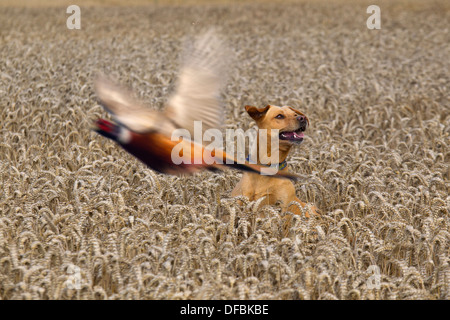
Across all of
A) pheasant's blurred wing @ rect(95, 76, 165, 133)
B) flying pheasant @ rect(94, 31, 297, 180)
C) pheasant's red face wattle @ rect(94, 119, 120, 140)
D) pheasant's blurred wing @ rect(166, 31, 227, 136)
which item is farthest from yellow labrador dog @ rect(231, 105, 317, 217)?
pheasant's red face wattle @ rect(94, 119, 120, 140)

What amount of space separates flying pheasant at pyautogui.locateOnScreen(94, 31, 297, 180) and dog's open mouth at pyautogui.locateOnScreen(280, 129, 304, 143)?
30cm

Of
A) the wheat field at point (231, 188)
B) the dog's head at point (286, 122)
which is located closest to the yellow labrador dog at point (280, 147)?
the dog's head at point (286, 122)

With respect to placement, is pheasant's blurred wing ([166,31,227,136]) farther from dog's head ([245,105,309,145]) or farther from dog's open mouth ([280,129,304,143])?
dog's open mouth ([280,129,304,143])

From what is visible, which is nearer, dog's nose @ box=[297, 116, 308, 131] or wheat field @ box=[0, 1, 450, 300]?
wheat field @ box=[0, 1, 450, 300]

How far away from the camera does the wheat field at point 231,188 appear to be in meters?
4.31

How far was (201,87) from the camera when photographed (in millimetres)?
5789

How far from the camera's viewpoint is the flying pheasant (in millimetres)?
4398

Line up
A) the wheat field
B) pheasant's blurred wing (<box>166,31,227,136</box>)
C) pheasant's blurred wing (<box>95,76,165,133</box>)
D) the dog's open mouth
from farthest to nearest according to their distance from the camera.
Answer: pheasant's blurred wing (<box>166,31,227,136</box>)
the dog's open mouth
pheasant's blurred wing (<box>95,76,165,133</box>)
the wheat field

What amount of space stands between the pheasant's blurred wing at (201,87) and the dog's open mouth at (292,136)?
0.73m

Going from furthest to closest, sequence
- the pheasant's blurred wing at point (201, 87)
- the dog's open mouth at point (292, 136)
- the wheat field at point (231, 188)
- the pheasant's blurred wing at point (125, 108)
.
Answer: the pheasant's blurred wing at point (201, 87)
the dog's open mouth at point (292, 136)
the pheasant's blurred wing at point (125, 108)
the wheat field at point (231, 188)

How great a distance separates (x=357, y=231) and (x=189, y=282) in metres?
1.72

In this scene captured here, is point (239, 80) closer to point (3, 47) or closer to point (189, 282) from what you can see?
point (3, 47)

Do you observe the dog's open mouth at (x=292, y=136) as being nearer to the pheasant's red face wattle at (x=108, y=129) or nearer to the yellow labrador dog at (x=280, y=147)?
the yellow labrador dog at (x=280, y=147)

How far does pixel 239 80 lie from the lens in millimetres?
13000
